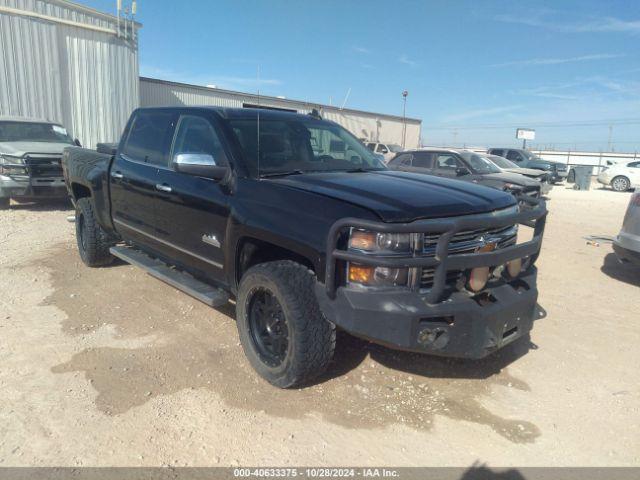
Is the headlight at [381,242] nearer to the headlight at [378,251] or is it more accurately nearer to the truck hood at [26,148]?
the headlight at [378,251]

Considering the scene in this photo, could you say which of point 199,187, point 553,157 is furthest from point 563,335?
point 553,157

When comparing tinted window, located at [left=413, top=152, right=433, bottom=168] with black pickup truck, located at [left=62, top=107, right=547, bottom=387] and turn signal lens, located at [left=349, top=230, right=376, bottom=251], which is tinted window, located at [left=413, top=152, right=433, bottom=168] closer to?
black pickup truck, located at [left=62, top=107, right=547, bottom=387]

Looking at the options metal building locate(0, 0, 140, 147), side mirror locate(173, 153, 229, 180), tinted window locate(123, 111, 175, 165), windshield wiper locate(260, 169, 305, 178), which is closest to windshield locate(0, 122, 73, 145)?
metal building locate(0, 0, 140, 147)

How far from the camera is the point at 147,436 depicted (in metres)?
2.73

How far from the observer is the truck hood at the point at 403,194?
2746mm

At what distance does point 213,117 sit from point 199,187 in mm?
585

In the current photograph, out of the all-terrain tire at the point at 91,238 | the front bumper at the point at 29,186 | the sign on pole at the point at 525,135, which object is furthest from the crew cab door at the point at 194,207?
the sign on pole at the point at 525,135

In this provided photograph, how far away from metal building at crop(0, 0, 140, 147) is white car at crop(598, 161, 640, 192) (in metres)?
21.4

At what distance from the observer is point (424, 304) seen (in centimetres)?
265

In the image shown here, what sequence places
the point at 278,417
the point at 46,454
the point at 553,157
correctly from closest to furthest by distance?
the point at 46,454
the point at 278,417
the point at 553,157

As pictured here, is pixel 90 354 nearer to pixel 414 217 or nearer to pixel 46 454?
pixel 46 454

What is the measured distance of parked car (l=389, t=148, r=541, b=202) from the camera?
11.1 metres

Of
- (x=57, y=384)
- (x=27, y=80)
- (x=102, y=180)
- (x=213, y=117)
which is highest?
(x=27, y=80)

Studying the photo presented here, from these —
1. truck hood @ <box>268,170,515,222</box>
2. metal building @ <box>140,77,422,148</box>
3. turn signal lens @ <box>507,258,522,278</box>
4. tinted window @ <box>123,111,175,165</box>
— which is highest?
metal building @ <box>140,77,422,148</box>
